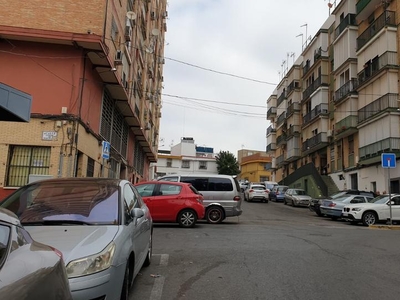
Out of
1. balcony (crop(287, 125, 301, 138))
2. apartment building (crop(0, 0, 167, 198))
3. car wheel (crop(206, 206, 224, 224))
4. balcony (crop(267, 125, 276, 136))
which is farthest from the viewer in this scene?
balcony (crop(267, 125, 276, 136))

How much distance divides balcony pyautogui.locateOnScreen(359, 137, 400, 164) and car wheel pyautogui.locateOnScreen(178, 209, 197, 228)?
59.6 ft

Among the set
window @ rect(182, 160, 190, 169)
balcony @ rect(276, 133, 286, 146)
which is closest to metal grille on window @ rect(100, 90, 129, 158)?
balcony @ rect(276, 133, 286, 146)

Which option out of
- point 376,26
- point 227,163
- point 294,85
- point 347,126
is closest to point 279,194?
point 347,126

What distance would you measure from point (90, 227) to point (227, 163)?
2992 inches

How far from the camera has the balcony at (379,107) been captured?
26.9 m

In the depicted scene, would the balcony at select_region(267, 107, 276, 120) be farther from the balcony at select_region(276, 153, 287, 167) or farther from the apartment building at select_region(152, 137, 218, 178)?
the apartment building at select_region(152, 137, 218, 178)

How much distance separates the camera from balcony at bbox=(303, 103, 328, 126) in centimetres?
3969

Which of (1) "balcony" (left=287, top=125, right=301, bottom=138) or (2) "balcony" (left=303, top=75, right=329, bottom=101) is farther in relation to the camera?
(1) "balcony" (left=287, top=125, right=301, bottom=138)

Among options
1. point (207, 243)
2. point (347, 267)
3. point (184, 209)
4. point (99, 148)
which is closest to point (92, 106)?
point (99, 148)

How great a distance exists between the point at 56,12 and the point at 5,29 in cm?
207

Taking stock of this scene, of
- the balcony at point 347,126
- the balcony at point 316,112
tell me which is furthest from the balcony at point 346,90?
the balcony at point 316,112

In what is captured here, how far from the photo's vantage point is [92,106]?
683 inches

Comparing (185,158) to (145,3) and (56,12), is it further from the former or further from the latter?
(56,12)

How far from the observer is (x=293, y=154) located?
48594 mm
